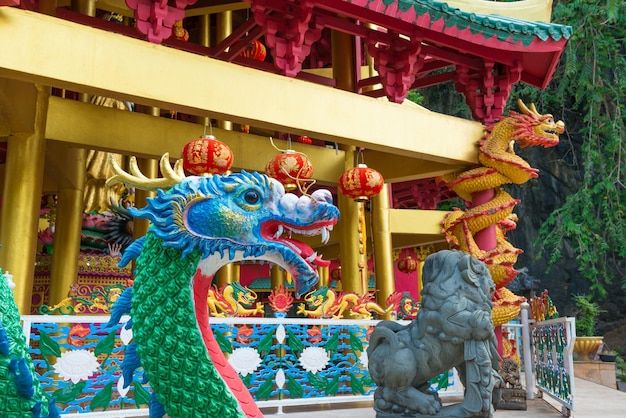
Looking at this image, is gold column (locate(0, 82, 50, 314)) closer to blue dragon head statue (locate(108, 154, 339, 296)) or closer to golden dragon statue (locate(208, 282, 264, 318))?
golden dragon statue (locate(208, 282, 264, 318))

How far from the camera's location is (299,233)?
220 cm

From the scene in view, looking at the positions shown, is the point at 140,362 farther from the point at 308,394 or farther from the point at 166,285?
the point at 308,394

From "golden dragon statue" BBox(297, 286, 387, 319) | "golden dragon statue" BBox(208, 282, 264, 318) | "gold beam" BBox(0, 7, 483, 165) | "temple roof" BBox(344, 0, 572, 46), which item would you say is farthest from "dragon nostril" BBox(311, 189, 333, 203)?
"temple roof" BBox(344, 0, 572, 46)

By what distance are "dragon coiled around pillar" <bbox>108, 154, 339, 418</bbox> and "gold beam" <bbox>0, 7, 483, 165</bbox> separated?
2.54 m

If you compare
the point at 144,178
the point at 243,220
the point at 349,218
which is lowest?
the point at 243,220

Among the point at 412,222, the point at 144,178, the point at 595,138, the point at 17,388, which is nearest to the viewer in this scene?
the point at 17,388

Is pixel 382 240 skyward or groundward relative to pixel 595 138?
groundward

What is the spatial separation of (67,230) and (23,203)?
93.7 inches

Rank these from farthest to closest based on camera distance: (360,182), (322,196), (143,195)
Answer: (143,195) < (360,182) < (322,196)

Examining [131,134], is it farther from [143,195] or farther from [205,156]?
[143,195]

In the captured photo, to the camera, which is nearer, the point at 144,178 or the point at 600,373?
the point at 144,178

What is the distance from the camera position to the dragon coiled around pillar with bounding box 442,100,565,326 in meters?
6.27

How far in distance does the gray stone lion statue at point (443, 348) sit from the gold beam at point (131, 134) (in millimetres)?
3625

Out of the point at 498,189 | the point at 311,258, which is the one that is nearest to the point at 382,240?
the point at 498,189
